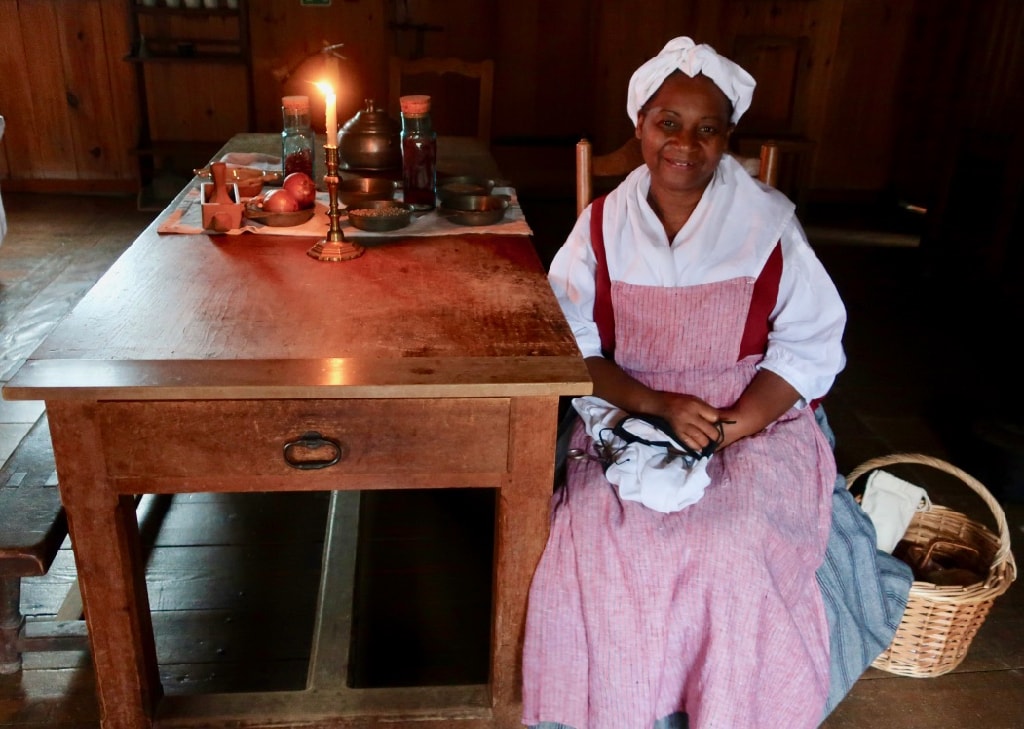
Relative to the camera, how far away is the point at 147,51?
4895 millimetres

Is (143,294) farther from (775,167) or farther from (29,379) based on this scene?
(775,167)

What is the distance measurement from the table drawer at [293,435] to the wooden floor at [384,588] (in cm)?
57

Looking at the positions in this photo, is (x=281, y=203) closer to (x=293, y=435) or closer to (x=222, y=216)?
(x=222, y=216)

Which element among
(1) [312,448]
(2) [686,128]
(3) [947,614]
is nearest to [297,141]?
(2) [686,128]

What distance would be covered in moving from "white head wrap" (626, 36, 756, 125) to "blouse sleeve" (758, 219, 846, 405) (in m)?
0.25

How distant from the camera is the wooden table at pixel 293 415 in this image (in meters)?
1.21

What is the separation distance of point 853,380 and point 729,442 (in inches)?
72.4

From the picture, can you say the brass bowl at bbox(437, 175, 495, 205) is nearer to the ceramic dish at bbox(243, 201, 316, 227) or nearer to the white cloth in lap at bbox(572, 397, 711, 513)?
the ceramic dish at bbox(243, 201, 316, 227)

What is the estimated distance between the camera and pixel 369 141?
2244 millimetres

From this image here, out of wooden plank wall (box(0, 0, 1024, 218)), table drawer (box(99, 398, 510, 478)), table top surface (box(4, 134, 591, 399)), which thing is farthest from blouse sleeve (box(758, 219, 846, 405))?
wooden plank wall (box(0, 0, 1024, 218))

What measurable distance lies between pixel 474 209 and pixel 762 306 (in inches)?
27.5

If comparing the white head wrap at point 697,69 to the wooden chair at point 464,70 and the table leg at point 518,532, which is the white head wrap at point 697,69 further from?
the wooden chair at point 464,70

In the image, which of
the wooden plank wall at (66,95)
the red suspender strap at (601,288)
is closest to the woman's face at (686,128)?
the red suspender strap at (601,288)

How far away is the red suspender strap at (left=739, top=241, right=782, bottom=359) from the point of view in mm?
1546
